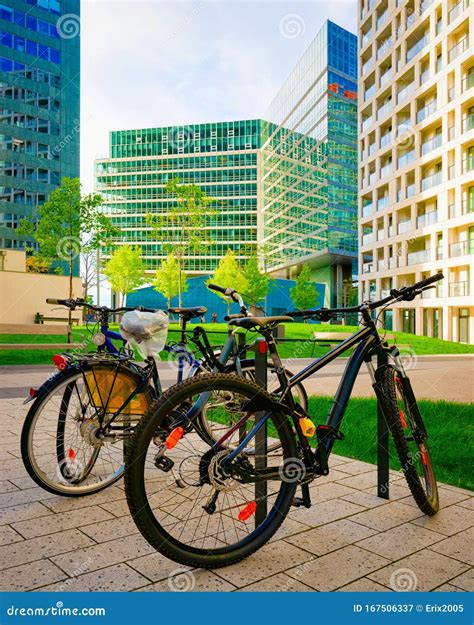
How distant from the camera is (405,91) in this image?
39188mm

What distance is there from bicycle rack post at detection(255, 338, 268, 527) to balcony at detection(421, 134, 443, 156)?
34.8 m

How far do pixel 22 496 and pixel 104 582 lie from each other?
153 cm

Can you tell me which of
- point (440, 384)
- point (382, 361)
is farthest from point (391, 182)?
point (382, 361)

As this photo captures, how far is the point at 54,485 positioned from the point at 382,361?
2278 mm

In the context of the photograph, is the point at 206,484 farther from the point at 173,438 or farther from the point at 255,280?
the point at 255,280

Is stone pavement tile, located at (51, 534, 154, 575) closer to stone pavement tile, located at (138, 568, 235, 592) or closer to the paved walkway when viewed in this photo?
the paved walkway

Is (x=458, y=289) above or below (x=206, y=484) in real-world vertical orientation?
above

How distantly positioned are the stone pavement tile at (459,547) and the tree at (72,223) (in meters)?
23.2

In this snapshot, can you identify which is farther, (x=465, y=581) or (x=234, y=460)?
(x=234, y=460)

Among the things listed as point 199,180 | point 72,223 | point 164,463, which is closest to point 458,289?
point 72,223

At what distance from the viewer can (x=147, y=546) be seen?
3004 millimetres

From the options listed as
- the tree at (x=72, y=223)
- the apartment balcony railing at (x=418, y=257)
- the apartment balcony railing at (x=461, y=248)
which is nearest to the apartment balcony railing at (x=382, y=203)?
the apartment balcony railing at (x=418, y=257)

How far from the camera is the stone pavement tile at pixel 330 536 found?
9.83ft
